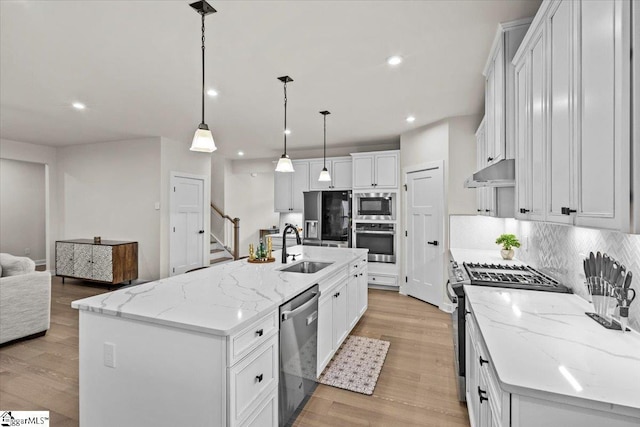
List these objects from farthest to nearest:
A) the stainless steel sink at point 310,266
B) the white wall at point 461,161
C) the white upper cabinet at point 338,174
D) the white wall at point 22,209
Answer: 1. the white wall at point 22,209
2. the white upper cabinet at point 338,174
3. the white wall at point 461,161
4. the stainless steel sink at point 310,266

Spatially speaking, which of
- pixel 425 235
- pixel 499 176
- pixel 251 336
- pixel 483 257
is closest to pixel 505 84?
pixel 499 176

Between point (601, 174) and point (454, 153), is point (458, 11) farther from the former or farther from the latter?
point (454, 153)

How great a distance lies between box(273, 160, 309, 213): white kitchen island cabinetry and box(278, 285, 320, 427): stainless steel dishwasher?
4.15 metres

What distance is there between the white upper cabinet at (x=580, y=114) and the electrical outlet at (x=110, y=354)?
2.22m

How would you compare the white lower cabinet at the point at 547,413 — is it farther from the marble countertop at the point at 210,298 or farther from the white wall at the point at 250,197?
the white wall at the point at 250,197

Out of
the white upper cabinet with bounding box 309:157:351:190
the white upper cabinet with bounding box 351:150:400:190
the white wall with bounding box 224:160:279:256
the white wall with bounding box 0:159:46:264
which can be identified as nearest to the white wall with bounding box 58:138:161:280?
the white wall with bounding box 0:159:46:264

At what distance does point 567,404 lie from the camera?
0.93 meters

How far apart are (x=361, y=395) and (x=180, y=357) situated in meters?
1.53

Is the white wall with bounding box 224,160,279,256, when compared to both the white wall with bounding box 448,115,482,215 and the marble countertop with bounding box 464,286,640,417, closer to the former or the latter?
the white wall with bounding box 448,115,482,215

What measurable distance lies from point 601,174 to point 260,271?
85.8 inches

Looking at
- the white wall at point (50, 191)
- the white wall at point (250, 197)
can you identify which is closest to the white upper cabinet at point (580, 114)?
the white wall at point (250, 197)

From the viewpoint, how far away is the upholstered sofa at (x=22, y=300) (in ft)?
10.3

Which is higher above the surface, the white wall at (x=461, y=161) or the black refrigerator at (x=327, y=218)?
the white wall at (x=461, y=161)

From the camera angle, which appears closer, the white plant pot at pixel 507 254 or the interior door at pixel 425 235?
the white plant pot at pixel 507 254
